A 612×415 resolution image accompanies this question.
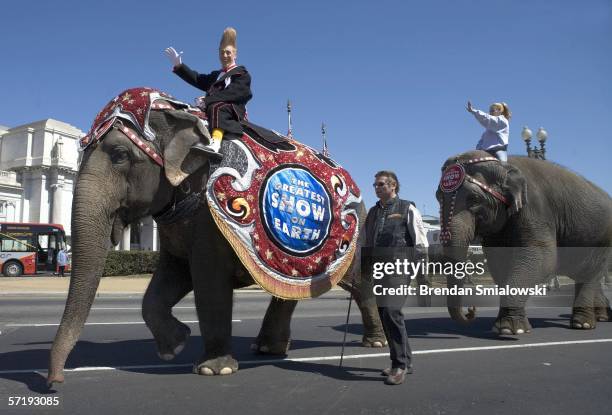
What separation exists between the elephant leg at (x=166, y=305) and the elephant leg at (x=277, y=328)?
1.00 meters

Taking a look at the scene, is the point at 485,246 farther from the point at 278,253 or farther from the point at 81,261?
the point at 81,261

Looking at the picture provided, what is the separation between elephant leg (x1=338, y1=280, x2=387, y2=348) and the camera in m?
6.02

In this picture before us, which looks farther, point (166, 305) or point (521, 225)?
point (521, 225)

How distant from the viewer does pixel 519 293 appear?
679cm

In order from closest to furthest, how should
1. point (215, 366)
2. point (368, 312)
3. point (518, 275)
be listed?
point (215, 366) < point (368, 312) < point (518, 275)

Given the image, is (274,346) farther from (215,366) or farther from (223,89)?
(223,89)

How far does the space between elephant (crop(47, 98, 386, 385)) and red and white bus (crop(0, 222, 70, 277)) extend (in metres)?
30.3

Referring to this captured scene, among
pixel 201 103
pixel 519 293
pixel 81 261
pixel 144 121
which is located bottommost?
pixel 519 293

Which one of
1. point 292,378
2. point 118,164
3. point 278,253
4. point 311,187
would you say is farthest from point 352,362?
point 118,164

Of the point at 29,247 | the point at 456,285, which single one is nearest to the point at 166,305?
the point at 456,285

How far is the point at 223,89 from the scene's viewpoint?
508 cm

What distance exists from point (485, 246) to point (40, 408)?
612cm

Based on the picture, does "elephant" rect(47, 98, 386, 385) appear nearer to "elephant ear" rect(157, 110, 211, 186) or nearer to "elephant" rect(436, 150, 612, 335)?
"elephant ear" rect(157, 110, 211, 186)

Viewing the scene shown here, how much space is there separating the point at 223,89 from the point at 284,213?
1.37 m
